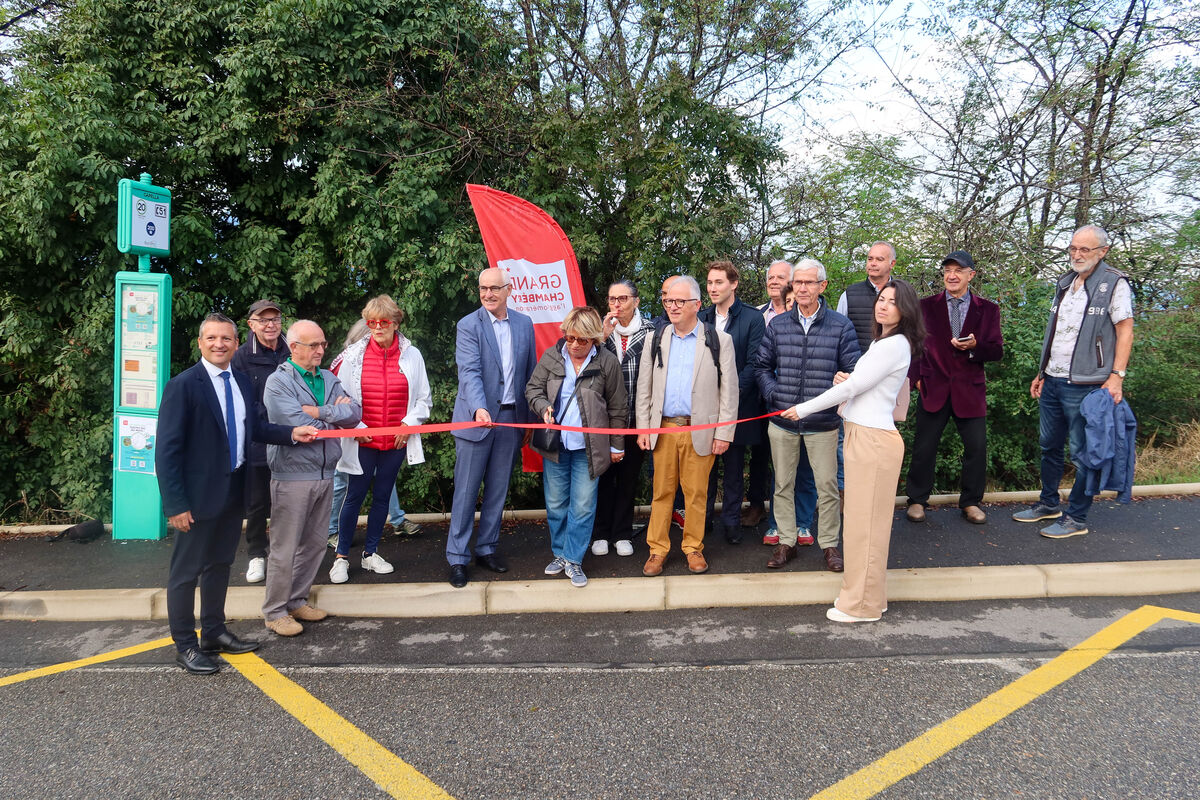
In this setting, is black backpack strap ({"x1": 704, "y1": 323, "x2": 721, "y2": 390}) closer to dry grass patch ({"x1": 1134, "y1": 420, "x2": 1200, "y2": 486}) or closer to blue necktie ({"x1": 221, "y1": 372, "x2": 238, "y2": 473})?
blue necktie ({"x1": 221, "y1": 372, "x2": 238, "y2": 473})

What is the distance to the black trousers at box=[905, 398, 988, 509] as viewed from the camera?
569 cm


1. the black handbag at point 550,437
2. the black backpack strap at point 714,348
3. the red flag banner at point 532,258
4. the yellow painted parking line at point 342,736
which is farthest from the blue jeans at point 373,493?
the black backpack strap at point 714,348

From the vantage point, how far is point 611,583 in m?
4.59

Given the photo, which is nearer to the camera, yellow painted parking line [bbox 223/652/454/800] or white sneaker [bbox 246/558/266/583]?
yellow painted parking line [bbox 223/652/454/800]

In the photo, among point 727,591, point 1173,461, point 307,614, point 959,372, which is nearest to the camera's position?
point 307,614

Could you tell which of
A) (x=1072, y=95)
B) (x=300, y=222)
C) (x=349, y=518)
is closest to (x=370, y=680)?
(x=349, y=518)

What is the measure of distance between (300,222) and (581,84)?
364 centimetres

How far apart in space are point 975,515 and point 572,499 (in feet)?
11.5

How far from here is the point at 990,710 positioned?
317 centimetres

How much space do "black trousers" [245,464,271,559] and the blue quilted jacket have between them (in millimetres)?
3791

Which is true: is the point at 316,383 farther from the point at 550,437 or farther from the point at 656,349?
the point at 656,349

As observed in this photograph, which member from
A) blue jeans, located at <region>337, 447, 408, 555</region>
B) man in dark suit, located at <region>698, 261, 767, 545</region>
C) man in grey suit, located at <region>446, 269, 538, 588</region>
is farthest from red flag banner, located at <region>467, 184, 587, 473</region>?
man in dark suit, located at <region>698, 261, 767, 545</region>

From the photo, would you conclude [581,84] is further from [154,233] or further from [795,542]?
[795,542]

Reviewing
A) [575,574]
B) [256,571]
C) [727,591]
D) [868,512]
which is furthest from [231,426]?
[868,512]
